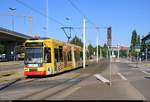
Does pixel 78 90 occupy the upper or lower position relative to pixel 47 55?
lower

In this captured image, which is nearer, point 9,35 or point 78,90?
point 78,90

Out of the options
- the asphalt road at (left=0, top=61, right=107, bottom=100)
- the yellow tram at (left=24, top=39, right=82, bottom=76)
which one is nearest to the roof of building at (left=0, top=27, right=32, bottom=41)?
the yellow tram at (left=24, top=39, right=82, bottom=76)

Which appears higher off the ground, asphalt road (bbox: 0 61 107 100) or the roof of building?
the roof of building

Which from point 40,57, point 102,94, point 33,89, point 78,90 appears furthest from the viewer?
point 40,57

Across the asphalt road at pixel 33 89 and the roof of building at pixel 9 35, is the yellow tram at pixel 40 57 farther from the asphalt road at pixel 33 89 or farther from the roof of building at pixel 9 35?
the roof of building at pixel 9 35

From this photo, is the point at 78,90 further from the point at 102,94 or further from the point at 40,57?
the point at 40,57

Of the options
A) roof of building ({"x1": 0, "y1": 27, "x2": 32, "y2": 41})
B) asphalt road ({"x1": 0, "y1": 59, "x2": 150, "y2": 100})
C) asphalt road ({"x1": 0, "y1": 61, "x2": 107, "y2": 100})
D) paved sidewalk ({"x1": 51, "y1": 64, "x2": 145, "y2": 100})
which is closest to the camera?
paved sidewalk ({"x1": 51, "y1": 64, "x2": 145, "y2": 100})

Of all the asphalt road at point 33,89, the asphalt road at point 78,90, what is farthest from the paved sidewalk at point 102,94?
the asphalt road at point 33,89

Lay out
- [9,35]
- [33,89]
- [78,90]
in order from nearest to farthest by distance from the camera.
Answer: [78,90] < [33,89] < [9,35]

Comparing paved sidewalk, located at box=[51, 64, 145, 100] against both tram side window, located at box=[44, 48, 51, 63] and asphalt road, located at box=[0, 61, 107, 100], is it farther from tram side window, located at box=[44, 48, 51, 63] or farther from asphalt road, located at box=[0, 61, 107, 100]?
tram side window, located at box=[44, 48, 51, 63]

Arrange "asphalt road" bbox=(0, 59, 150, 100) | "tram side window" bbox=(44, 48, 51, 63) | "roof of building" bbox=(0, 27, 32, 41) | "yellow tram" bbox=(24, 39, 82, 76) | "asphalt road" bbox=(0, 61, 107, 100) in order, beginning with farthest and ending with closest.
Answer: "roof of building" bbox=(0, 27, 32, 41) < "tram side window" bbox=(44, 48, 51, 63) < "yellow tram" bbox=(24, 39, 82, 76) < "asphalt road" bbox=(0, 61, 107, 100) < "asphalt road" bbox=(0, 59, 150, 100)

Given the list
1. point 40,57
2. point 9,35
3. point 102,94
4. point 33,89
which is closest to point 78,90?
point 102,94

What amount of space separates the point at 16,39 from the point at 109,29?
106 metres

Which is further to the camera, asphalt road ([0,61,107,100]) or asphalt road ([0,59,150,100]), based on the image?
asphalt road ([0,61,107,100])
